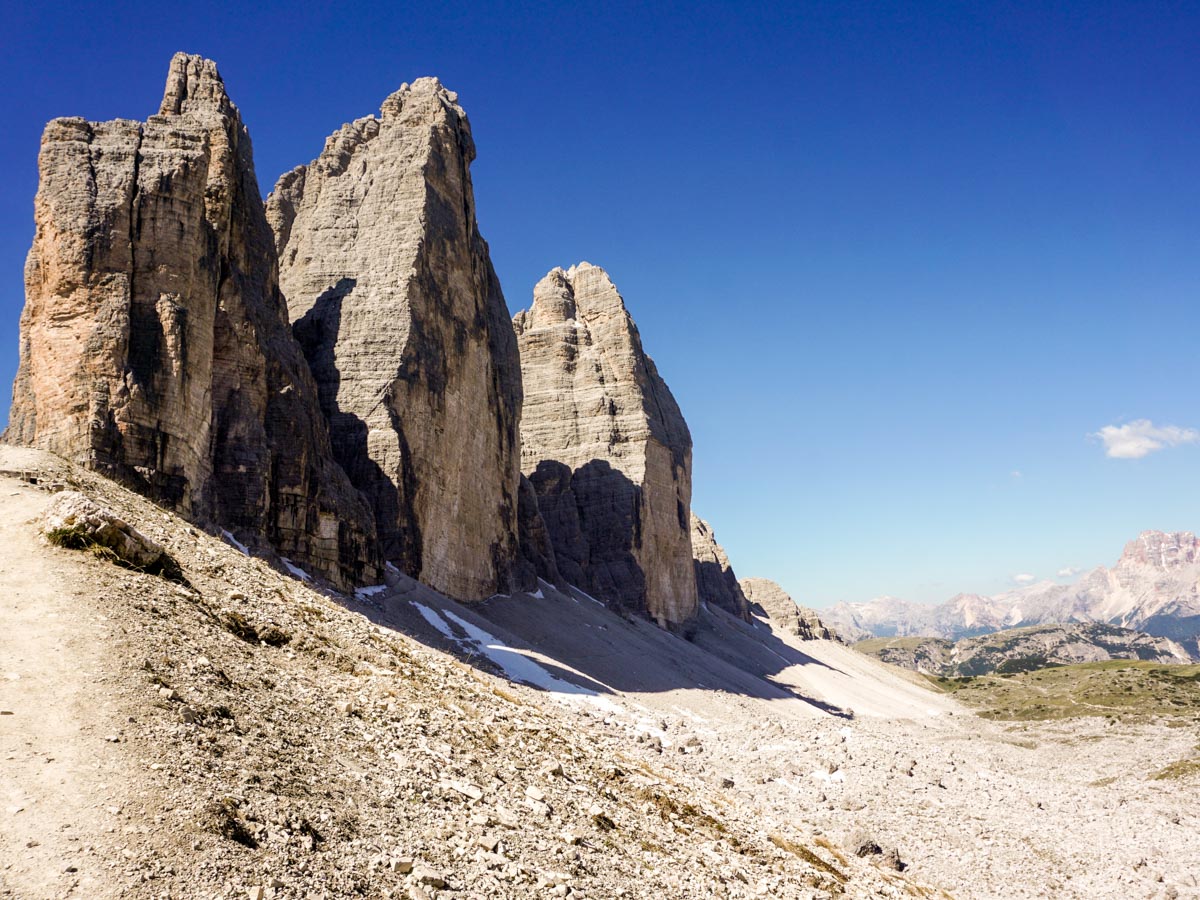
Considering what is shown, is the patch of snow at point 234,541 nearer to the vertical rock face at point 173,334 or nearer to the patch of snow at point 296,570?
the vertical rock face at point 173,334

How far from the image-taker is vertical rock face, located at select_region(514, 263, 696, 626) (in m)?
75.8

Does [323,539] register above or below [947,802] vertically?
above

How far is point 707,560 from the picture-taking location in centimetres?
11325

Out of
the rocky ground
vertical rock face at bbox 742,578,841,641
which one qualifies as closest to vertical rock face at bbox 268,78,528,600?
the rocky ground

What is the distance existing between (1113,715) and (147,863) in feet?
246

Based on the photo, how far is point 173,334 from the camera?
93.9 feet

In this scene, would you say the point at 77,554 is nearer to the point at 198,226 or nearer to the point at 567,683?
the point at 198,226

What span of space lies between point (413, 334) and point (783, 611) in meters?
88.4

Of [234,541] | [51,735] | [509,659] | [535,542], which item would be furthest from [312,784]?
[535,542]

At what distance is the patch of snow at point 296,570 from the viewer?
107 feet

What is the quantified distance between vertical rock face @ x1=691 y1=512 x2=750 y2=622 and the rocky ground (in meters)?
83.9

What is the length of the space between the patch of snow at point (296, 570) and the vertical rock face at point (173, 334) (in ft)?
2.31

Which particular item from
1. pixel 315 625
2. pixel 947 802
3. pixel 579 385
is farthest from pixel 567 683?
pixel 579 385

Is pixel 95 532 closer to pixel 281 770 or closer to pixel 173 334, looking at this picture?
pixel 281 770
